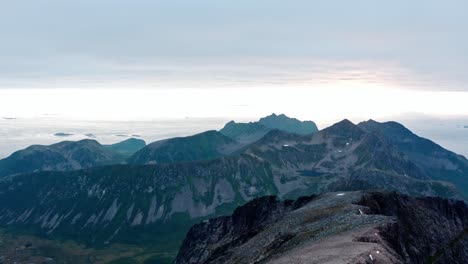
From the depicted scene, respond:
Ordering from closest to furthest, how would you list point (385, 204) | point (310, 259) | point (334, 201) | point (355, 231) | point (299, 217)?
point (310, 259)
point (355, 231)
point (299, 217)
point (334, 201)
point (385, 204)

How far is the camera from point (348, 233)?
90.3 metres

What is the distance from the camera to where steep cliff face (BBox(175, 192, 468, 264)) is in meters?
78.6

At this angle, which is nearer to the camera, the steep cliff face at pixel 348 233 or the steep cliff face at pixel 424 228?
the steep cliff face at pixel 348 233

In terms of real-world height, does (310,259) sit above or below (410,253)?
above

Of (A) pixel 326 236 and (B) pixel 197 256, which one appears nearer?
(A) pixel 326 236

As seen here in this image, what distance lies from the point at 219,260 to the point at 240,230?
5318cm

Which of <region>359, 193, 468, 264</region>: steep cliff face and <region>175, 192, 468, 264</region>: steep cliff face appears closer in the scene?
<region>175, 192, 468, 264</region>: steep cliff face

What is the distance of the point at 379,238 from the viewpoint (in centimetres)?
8269

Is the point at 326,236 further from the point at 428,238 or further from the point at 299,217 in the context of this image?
the point at 428,238

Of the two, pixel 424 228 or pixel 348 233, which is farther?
pixel 424 228

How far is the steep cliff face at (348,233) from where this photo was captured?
78.6 meters

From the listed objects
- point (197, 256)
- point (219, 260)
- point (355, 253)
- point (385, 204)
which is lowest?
point (197, 256)

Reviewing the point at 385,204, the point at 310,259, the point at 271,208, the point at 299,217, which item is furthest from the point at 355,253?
the point at 271,208

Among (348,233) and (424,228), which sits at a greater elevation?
(348,233)
